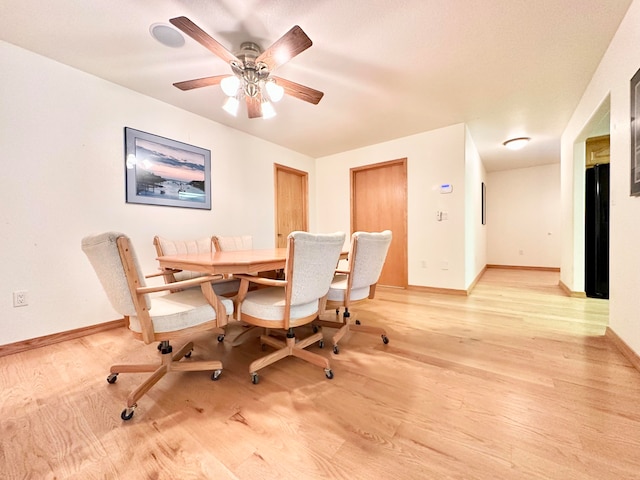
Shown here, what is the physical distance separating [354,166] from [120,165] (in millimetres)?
3287

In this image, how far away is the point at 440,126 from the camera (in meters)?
3.55

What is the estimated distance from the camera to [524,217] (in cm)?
605

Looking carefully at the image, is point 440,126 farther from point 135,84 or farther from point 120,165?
point 120,165

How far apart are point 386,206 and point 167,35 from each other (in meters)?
3.37

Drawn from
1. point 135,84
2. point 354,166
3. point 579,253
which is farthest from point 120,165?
point 579,253

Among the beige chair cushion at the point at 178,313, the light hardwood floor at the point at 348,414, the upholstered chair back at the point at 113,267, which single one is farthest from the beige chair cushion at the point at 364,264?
the upholstered chair back at the point at 113,267

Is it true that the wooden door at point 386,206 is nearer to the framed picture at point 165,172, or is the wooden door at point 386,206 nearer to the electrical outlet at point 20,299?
the framed picture at point 165,172

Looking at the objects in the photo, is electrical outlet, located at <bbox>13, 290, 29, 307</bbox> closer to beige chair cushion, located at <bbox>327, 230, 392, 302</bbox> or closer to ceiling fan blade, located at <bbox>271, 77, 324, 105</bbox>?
beige chair cushion, located at <bbox>327, 230, 392, 302</bbox>

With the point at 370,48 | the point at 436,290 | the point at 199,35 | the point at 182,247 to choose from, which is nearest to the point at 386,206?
the point at 436,290

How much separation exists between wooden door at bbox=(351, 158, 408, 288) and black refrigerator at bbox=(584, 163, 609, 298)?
215cm

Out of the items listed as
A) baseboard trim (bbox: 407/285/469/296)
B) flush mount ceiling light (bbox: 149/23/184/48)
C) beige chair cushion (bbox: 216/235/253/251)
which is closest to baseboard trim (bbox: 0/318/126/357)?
beige chair cushion (bbox: 216/235/253/251)

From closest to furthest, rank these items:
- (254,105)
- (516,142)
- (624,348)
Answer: (624,348) < (254,105) < (516,142)

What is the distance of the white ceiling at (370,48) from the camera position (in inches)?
65.2

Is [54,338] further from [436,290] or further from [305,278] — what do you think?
[436,290]
